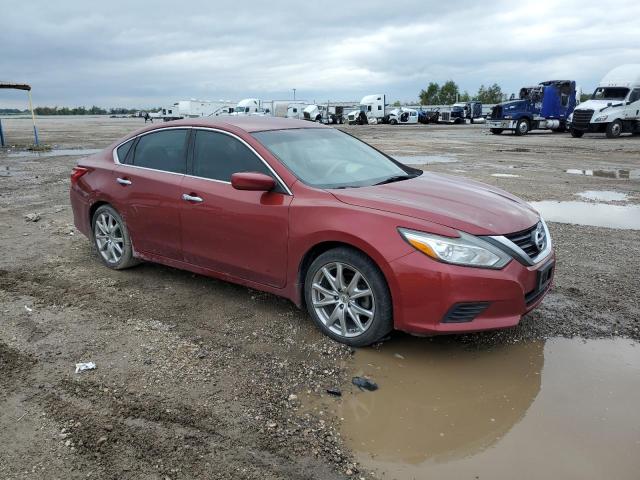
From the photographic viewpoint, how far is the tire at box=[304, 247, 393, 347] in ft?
11.9

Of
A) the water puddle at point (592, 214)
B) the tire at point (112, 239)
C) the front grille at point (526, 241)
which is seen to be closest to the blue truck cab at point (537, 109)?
the water puddle at point (592, 214)

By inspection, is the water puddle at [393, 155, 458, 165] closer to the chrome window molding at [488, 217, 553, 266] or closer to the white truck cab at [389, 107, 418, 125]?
the chrome window molding at [488, 217, 553, 266]

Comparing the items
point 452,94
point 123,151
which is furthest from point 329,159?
point 452,94

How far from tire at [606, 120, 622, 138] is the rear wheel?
5858mm

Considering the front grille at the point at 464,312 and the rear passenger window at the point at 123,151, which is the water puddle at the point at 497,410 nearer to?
the front grille at the point at 464,312

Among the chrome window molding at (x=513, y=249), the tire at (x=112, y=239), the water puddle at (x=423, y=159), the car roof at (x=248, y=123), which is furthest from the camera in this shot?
the water puddle at (x=423, y=159)

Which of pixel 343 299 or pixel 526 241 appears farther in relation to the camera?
pixel 343 299

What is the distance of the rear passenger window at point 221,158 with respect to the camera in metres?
4.38

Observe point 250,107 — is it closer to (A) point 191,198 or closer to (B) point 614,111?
(B) point 614,111

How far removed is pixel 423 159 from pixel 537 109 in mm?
21071

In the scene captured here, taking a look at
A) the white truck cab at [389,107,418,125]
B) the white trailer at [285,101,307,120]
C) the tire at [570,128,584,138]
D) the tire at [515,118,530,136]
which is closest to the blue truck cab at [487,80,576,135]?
the tire at [515,118,530,136]

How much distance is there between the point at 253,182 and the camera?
4031mm

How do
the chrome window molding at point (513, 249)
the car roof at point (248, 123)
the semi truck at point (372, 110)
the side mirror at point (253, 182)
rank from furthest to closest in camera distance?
the semi truck at point (372, 110) < the car roof at point (248, 123) < the side mirror at point (253, 182) < the chrome window molding at point (513, 249)

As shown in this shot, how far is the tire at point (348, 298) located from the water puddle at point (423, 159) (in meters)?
12.8
